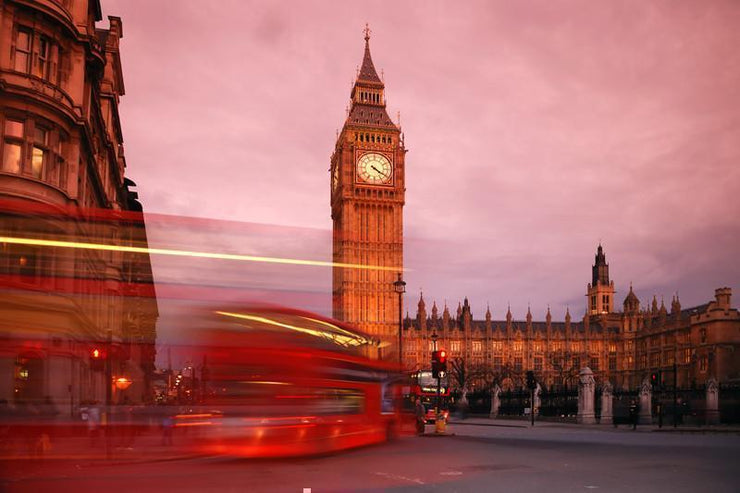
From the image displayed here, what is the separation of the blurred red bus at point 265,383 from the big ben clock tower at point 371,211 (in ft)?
318

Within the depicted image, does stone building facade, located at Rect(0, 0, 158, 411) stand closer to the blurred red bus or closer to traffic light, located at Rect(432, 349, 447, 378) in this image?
the blurred red bus

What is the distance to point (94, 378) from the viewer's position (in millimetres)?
32938

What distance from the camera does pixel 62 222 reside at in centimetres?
1423

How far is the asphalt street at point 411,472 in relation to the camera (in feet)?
46.1

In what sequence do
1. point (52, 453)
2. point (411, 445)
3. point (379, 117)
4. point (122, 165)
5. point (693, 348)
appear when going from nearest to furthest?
point (52, 453) < point (411, 445) < point (122, 165) < point (693, 348) < point (379, 117)

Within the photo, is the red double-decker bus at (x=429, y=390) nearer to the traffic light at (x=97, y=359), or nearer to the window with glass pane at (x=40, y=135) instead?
the traffic light at (x=97, y=359)

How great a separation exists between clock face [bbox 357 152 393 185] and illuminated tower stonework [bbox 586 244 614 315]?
7847cm

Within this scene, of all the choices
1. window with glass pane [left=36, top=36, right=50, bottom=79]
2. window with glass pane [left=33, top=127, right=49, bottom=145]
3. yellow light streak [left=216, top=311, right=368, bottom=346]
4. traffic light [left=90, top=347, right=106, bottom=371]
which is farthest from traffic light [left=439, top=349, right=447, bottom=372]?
window with glass pane [left=36, top=36, right=50, bottom=79]

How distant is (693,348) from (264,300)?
339ft

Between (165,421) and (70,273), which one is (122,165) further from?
(70,273)

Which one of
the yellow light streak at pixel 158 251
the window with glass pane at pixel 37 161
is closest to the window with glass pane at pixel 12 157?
the window with glass pane at pixel 37 161

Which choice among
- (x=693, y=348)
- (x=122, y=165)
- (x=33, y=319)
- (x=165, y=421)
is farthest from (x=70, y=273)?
(x=693, y=348)

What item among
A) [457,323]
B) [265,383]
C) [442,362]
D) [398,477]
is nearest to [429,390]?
[442,362]

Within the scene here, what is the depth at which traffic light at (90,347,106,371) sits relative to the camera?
22969 mm
